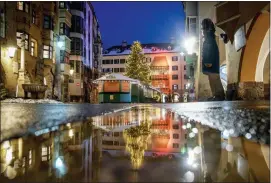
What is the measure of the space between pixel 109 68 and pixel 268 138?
7404 cm

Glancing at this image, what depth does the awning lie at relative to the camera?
7094 millimetres

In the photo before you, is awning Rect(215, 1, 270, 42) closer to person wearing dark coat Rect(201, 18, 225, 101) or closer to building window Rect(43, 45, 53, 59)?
person wearing dark coat Rect(201, 18, 225, 101)

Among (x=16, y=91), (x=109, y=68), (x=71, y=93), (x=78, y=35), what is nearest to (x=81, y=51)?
(x=78, y=35)

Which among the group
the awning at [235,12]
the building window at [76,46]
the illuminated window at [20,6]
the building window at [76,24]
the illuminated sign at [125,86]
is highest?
the building window at [76,24]

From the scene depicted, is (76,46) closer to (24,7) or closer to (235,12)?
(24,7)

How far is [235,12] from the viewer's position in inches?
314

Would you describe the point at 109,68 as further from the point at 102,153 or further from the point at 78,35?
the point at 102,153

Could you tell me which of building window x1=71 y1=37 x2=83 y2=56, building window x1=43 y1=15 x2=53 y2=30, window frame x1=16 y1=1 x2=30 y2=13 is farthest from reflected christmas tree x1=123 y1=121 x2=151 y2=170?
building window x1=71 y1=37 x2=83 y2=56

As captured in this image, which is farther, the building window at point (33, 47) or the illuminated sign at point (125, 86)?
the illuminated sign at point (125, 86)

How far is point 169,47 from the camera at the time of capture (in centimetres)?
7062

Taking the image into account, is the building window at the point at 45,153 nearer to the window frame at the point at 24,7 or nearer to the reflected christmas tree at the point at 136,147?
the reflected christmas tree at the point at 136,147

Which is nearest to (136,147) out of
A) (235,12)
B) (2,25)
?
(235,12)

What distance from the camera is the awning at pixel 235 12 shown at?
709 cm

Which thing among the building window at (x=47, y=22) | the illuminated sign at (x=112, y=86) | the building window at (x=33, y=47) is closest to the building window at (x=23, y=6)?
the building window at (x=33, y=47)
